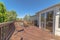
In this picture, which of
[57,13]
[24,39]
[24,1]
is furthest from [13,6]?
[24,39]

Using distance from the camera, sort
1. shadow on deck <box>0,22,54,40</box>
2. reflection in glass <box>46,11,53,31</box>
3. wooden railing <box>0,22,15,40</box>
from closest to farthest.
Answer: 1. wooden railing <box>0,22,15,40</box>
2. shadow on deck <box>0,22,54,40</box>
3. reflection in glass <box>46,11,53,31</box>

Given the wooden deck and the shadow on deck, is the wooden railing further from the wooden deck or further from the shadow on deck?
the wooden deck

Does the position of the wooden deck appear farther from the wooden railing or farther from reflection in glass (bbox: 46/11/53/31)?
reflection in glass (bbox: 46/11/53/31)

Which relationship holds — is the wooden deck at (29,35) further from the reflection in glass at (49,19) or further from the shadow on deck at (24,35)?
the reflection in glass at (49,19)

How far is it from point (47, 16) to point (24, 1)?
74.5 ft

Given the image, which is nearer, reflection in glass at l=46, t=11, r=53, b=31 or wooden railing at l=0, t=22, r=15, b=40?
wooden railing at l=0, t=22, r=15, b=40

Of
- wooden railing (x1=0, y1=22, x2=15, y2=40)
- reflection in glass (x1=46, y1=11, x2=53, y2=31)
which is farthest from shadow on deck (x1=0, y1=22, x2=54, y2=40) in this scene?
reflection in glass (x1=46, y1=11, x2=53, y2=31)

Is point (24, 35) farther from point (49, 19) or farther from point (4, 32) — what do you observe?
point (49, 19)

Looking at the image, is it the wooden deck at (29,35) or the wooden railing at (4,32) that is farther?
the wooden deck at (29,35)

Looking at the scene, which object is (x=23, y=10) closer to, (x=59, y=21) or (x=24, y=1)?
(x=24, y=1)

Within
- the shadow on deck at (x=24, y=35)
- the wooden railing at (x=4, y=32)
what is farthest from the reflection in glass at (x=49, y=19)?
the wooden railing at (x=4, y=32)

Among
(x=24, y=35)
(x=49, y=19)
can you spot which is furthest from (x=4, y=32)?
(x=49, y=19)

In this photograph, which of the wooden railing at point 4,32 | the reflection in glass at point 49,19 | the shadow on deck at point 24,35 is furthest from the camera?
the reflection in glass at point 49,19

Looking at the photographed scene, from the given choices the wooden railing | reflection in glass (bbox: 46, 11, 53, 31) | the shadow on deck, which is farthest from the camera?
reflection in glass (bbox: 46, 11, 53, 31)
